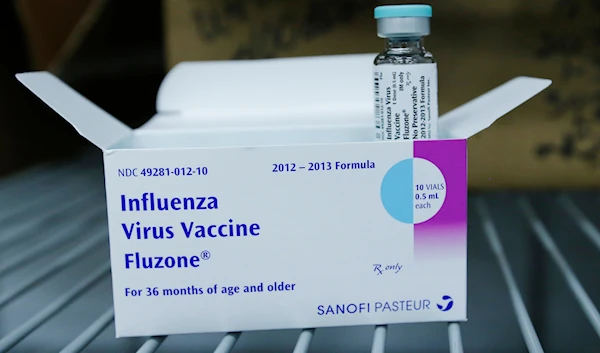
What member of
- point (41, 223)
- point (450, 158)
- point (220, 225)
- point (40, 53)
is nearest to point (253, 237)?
point (220, 225)

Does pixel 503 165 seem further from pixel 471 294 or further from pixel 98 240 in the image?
pixel 98 240

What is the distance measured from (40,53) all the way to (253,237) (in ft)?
2.24

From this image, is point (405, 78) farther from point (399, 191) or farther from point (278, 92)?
point (278, 92)

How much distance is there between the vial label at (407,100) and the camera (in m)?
0.49

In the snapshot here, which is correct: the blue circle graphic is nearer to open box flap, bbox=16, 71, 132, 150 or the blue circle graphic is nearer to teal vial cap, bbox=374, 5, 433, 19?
teal vial cap, bbox=374, 5, 433, 19

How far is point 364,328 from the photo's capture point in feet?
1.97

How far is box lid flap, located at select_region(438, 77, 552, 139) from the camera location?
503mm

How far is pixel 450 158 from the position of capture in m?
0.48

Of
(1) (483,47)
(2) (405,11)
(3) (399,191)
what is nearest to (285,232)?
(3) (399,191)

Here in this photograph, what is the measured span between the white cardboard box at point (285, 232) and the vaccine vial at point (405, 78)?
0.03 metres

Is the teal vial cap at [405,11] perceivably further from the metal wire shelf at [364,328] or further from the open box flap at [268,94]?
the metal wire shelf at [364,328]

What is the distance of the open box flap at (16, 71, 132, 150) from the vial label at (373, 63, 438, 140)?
23cm

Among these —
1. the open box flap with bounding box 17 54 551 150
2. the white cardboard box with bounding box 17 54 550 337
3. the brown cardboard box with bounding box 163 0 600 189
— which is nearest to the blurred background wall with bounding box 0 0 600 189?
the brown cardboard box with bounding box 163 0 600 189

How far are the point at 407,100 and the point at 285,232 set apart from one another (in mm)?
144
